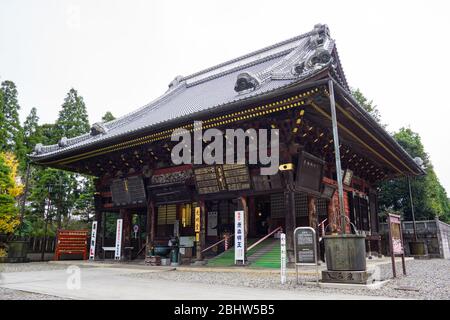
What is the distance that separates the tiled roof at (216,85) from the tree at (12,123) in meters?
14.7

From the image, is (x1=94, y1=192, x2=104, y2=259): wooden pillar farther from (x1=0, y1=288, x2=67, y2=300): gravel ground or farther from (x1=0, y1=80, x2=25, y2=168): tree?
(x1=0, y1=80, x2=25, y2=168): tree

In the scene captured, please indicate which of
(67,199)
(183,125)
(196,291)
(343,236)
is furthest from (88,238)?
(343,236)

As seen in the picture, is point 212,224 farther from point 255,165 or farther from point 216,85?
point 216,85

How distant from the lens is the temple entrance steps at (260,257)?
1157 cm

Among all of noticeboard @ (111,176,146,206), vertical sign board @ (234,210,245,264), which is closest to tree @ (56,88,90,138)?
noticeboard @ (111,176,146,206)

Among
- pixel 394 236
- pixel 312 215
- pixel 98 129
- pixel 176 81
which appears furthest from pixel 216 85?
pixel 394 236

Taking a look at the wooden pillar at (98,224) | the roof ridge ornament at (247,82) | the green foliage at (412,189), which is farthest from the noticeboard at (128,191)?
the green foliage at (412,189)

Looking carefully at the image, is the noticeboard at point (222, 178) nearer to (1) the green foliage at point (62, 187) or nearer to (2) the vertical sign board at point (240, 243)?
(2) the vertical sign board at point (240, 243)

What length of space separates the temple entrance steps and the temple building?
0.80 metres

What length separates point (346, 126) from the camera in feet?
40.8

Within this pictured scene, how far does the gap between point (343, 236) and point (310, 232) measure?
73 cm

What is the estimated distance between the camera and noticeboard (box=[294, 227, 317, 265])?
753 cm

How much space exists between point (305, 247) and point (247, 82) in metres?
7.00
